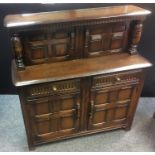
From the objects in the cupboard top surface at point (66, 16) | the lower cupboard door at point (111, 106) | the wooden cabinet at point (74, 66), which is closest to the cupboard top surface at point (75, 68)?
the wooden cabinet at point (74, 66)

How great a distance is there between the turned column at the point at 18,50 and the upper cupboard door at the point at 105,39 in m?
0.42

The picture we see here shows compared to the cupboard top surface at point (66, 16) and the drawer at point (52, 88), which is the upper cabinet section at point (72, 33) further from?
the drawer at point (52, 88)

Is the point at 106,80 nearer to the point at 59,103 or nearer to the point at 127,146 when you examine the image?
the point at 59,103

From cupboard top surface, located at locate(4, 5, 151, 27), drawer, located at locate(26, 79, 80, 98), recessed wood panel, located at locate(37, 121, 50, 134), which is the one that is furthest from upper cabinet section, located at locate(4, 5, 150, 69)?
recessed wood panel, located at locate(37, 121, 50, 134)

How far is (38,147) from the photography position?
1628 millimetres

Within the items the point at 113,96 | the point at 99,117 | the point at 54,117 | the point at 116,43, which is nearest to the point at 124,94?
the point at 113,96

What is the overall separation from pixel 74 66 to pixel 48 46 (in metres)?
0.21

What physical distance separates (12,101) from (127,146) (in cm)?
115

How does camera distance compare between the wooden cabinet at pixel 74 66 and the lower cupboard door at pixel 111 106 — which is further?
the lower cupboard door at pixel 111 106

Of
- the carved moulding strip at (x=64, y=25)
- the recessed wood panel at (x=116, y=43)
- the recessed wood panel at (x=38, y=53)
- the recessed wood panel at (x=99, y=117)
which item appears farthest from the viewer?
the recessed wood panel at (x=99, y=117)

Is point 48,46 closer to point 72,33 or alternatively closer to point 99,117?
point 72,33

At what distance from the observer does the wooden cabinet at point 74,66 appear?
1.27 metres

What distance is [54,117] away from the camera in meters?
1.47

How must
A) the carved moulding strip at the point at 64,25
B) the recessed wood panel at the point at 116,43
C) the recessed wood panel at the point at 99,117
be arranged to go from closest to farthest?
the carved moulding strip at the point at 64,25, the recessed wood panel at the point at 116,43, the recessed wood panel at the point at 99,117
